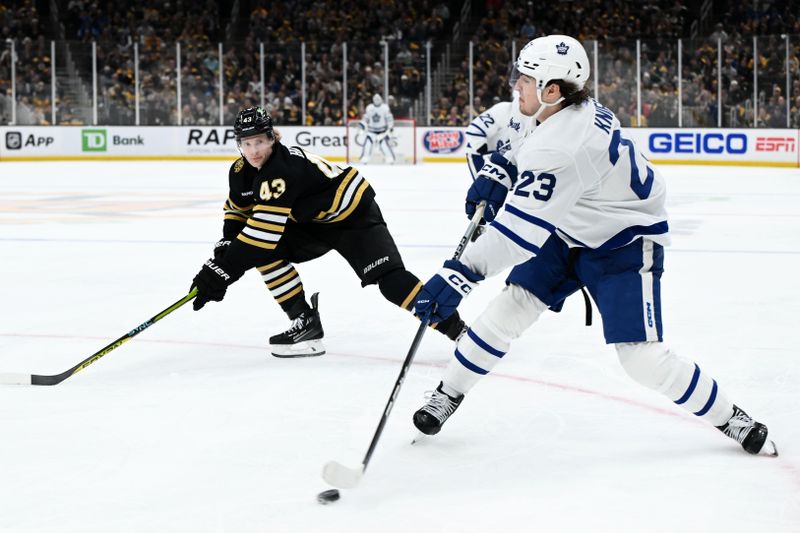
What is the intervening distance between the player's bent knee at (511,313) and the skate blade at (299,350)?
3.93 ft

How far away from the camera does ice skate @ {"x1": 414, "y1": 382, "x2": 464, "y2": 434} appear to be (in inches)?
106

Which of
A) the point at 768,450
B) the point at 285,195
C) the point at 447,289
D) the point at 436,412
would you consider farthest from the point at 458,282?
the point at 285,195

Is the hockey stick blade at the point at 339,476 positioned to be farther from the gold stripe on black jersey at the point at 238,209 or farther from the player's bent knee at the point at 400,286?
the gold stripe on black jersey at the point at 238,209

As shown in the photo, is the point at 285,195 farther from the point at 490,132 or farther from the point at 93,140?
the point at 93,140

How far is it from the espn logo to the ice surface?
385 inches

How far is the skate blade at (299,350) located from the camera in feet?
12.4

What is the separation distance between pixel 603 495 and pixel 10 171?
45.8 ft

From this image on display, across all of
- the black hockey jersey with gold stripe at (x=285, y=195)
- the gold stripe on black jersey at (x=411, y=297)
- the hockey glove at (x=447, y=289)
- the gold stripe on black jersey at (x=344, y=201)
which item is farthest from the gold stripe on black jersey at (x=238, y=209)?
the hockey glove at (x=447, y=289)

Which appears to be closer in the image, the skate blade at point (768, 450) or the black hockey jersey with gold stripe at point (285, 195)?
the skate blade at point (768, 450)

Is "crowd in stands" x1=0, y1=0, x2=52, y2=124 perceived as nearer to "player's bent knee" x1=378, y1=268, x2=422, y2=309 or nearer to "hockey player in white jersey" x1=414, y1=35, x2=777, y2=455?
"player's bent knee" x1=378, y1=268, x2=422, y2=309

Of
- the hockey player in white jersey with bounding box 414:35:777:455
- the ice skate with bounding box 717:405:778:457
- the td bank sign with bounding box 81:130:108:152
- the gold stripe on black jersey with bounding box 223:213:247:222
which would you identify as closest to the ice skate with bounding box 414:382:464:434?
the hockey player in white jersey with bounding box 414:35:777:455

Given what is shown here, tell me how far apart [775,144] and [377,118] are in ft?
19.0

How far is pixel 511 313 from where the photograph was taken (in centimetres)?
269

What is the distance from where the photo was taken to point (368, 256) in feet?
12.1
